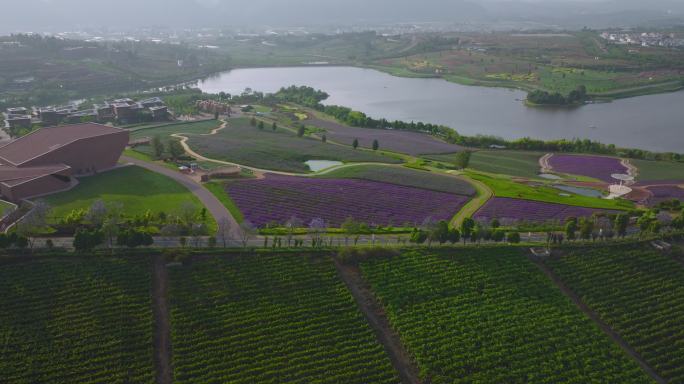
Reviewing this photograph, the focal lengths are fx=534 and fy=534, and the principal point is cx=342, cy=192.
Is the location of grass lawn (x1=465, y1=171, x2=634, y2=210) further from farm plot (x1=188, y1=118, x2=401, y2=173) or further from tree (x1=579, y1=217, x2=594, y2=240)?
farm plot (x1=188, y1=118, x2=401, y2=173)

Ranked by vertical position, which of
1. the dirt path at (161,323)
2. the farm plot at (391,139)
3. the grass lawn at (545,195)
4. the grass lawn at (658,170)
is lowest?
the dirt path at (161,323)

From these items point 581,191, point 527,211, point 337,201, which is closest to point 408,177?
point 337,201

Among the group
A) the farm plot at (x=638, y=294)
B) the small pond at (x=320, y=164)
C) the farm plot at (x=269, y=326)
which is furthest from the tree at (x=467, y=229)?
the small pond at (x=320, y=164)

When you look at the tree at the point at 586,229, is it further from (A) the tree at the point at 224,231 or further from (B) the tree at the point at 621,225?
(A) the tree at the point at 224,231

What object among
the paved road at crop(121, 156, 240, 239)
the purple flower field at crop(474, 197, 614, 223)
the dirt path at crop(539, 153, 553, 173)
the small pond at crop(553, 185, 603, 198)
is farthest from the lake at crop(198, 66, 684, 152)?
the paved road at crop(121, 156, 240, 239)

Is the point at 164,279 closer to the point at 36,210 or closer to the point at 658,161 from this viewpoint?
the point at 36,210

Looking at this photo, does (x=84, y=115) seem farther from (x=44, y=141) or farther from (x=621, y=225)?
(x=621, y=225)
